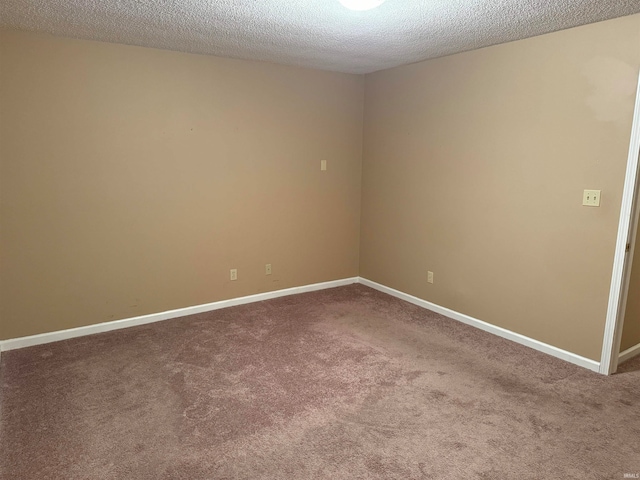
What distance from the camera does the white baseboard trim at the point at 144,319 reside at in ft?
11.3

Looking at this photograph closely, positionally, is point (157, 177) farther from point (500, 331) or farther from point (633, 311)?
point (633, 311)

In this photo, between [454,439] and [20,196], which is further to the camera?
[20,196]

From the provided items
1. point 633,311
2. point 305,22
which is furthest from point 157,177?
point 633,311

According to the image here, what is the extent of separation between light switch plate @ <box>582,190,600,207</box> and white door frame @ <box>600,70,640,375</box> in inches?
6.2

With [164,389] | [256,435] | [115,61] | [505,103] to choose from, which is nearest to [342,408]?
[256,435]

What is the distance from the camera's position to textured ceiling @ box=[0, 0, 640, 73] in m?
2.58

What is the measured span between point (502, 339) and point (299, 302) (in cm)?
198

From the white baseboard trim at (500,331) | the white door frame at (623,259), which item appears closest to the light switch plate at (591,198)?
the white door frame at (623,259)

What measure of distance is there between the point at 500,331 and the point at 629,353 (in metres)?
0.91

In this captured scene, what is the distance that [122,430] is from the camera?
7.84ft

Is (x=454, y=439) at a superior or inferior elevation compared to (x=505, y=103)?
inferior

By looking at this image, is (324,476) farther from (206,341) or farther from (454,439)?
(206,341)

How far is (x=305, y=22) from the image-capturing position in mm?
2926

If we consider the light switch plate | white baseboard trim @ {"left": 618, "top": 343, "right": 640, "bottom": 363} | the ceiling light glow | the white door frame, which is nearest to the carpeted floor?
white baseboard trim @ {"left": 618, "top": 343, "right": 640, "bottom": 363}
